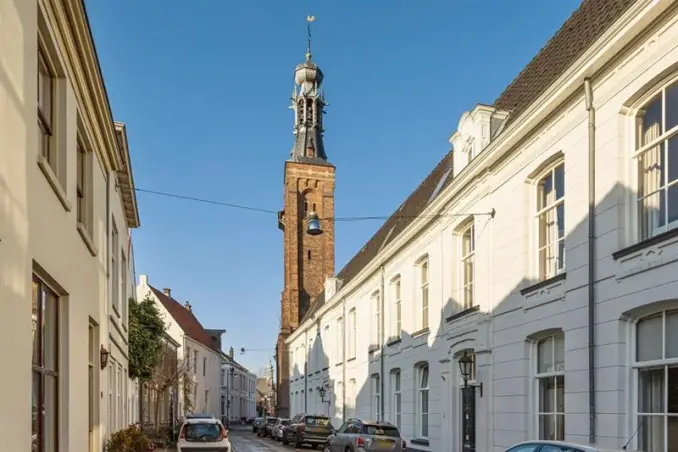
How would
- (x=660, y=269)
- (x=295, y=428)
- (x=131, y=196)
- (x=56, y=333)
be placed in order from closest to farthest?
(x=56, y=333)
(x=660, y=269)
(x=131, y=196)
(x=295, y=428)

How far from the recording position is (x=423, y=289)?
73.7 ft

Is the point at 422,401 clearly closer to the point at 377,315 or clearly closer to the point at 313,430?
the point at 377,315

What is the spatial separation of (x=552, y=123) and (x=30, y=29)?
9.72m

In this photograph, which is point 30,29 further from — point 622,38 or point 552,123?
point 552,123

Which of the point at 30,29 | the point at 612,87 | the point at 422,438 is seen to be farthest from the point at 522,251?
the point at 30,29

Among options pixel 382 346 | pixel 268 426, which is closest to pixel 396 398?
pixel 382 346

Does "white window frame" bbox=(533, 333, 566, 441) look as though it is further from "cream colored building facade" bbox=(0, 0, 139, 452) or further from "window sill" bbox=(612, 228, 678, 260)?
"cream colored building facade" bbox=(0, 0, 139, 452)

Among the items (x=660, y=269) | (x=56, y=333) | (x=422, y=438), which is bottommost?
(x=422, y=438)

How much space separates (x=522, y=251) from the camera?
14.4 m

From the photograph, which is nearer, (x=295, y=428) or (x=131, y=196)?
(x=131, y=196)

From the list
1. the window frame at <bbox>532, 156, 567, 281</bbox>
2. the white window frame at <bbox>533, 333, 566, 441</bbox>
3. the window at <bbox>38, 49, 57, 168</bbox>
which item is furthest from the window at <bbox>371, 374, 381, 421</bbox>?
the window at <bbox>38, 49, 57, 168</bbox>

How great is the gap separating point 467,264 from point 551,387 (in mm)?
5539

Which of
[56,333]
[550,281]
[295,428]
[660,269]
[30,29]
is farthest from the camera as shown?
[295,428]

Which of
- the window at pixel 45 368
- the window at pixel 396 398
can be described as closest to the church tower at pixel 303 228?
the window at pixel 396 398
